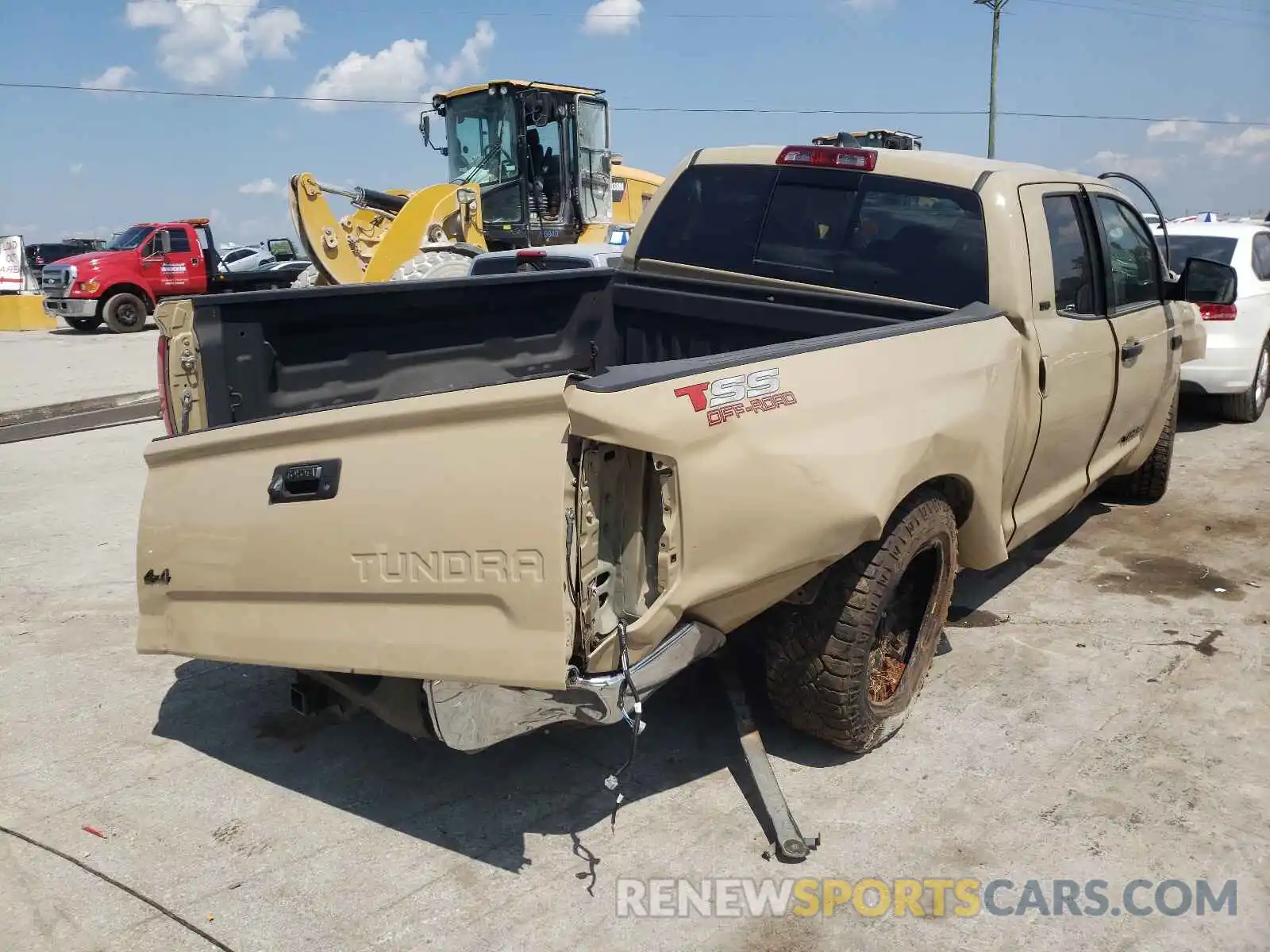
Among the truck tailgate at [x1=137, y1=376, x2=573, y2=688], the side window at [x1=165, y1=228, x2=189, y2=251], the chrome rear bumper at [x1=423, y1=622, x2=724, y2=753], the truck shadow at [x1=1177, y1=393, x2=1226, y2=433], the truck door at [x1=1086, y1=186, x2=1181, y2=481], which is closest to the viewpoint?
the truck tailgate at [x1=137, y1=376, x2=573, y2=688]

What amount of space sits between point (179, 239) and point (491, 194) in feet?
30.4

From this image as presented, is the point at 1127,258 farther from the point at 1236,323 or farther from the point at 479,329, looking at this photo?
the point at 1236,323

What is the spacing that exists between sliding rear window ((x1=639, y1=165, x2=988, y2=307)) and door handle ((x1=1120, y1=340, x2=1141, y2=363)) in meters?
1.20

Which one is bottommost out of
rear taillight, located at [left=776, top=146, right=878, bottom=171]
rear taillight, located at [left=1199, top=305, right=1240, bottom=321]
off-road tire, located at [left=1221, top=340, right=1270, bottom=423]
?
off-road tire, located at [left=1221, top=340, right=1270, bottom=423]

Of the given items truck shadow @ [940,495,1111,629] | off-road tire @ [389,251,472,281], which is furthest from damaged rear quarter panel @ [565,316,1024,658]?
off-road tire @ [389,251,472,281]

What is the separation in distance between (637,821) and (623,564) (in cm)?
101

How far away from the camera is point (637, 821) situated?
3354 millimetres

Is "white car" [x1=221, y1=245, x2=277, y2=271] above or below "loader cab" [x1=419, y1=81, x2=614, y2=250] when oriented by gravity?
below

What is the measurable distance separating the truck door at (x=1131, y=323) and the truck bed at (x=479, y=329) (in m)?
1.32

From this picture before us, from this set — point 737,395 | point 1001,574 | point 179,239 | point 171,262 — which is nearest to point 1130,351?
point 1001,574

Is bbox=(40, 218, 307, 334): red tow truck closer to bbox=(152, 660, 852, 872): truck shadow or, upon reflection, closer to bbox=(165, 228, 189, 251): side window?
bbox=(165, 228, 189, 251): side window

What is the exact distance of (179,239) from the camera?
20625mm

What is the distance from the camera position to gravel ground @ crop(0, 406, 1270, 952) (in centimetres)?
288

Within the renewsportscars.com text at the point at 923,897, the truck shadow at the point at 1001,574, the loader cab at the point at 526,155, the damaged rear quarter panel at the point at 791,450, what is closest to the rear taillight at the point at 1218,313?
the truck shadow at the point at 1001,574
